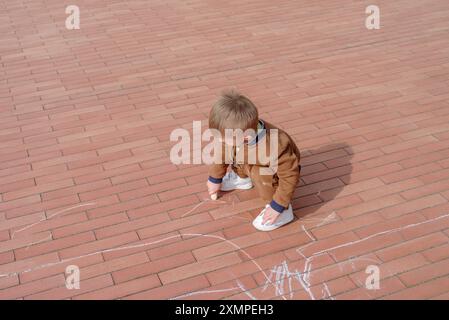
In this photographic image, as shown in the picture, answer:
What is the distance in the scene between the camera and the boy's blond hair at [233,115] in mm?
2703

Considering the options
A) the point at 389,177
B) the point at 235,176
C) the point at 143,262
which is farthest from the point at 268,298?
the point at 389,177

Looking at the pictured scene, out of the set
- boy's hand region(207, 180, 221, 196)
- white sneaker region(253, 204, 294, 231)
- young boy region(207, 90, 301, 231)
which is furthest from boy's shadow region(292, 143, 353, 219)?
boy's hand region(207, 180, 221, 196)

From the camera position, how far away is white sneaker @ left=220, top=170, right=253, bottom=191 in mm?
3389

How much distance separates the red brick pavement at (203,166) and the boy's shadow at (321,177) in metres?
0.01

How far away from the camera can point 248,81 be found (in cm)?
478

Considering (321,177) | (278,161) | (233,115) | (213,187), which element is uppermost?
(233,115)

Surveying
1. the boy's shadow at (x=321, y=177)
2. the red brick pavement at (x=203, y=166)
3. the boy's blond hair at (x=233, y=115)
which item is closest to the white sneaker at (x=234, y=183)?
the red brick pavement at (x=203, y=166)

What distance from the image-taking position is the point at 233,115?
2699 millimetres

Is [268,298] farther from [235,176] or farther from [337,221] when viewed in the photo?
[235,176]

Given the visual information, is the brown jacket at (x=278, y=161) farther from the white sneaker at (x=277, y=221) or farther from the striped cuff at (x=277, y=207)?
the white sneaker at (x=277, y=221)

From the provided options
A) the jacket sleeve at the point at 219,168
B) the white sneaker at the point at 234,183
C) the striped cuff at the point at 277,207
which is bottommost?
the white sneaker at the point at 234,183

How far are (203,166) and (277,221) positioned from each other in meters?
0.83

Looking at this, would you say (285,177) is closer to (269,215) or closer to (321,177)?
(269,215)

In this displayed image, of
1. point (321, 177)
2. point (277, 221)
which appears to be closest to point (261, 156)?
point (277, 221)
